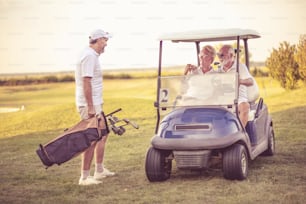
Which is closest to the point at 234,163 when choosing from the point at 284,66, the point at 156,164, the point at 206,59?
the point at 156,164

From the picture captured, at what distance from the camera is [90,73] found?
623 centimetres

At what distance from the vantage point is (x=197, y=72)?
6.88 m

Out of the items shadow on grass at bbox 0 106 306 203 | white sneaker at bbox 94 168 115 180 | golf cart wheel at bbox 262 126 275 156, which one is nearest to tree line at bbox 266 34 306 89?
shadow on grass at bbox 0 106 306 203

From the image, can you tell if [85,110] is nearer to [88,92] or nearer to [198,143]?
[88,92]

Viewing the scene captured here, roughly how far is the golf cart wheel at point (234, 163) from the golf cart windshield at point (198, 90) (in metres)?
0.59

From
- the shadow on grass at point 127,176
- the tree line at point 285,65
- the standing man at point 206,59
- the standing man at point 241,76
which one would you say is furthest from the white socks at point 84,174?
the tree line at point 285,65

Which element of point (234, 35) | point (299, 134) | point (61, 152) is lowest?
point (299, 134)

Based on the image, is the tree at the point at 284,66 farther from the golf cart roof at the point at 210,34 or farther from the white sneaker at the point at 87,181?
the white sneaker at the point at 87,181

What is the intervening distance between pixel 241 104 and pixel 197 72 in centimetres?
61

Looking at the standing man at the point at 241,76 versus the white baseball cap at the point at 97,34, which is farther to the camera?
the standing man at the point at 241,76

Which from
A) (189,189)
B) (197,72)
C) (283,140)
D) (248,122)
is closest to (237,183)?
(189,189)

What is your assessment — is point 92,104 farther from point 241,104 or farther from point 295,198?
point 295,198

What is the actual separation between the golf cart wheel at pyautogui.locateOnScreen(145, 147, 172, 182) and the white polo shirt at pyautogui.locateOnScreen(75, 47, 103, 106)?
0.79m

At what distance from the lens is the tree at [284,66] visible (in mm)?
20891
